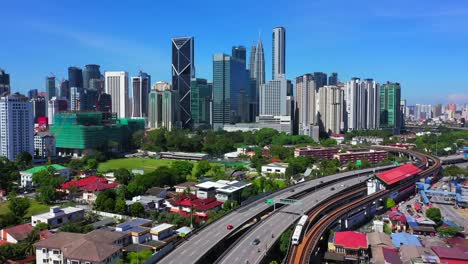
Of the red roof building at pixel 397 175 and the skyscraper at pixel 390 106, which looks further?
the skyscraper at pixel 390 106

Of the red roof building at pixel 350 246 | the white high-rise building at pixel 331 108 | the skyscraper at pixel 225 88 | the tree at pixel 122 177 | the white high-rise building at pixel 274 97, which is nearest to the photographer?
the red roof building at pixel 350 246

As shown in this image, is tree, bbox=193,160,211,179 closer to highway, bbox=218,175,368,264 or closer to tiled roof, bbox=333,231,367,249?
highway, bbox=218,175,368,264

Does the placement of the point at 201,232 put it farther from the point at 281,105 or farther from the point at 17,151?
the point at 281,105

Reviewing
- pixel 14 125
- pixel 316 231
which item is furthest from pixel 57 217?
pixel 14 125

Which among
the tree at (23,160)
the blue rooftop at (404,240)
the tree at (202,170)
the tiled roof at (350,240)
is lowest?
the blue rooftop at (404,240)

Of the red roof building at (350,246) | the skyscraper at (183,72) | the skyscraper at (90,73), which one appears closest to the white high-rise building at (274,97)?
the skyscraper at (183,72)

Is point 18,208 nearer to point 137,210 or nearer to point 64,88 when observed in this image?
point 137,210

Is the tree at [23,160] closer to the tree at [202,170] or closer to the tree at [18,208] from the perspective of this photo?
the tree at [202,170]

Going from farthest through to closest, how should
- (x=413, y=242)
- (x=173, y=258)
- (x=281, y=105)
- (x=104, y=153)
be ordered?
(x=281, y=105) < (x=104, y=153) < (x=413, y=242) < (x=173, y=258)

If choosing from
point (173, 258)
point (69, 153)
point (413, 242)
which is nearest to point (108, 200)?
point (173, 258)
